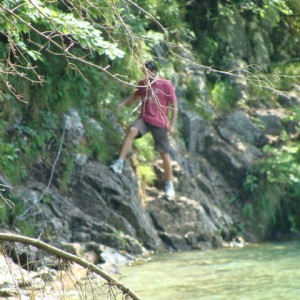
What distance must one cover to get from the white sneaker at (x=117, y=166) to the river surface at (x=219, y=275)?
59.3 inches

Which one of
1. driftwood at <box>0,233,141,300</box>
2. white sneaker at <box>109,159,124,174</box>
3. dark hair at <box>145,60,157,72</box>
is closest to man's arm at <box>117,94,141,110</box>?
dark hair at <box>145,60,157,72</box>

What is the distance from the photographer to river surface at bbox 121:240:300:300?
8.47 meters

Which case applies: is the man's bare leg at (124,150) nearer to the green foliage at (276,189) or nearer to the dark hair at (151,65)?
the dark hair at (151,65)

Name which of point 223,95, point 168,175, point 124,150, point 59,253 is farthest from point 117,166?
point 59,253

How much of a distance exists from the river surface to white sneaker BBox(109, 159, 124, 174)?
1507 mm

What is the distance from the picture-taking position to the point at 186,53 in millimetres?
15766

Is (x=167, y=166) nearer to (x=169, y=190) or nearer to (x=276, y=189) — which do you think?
(x=169, y=190)

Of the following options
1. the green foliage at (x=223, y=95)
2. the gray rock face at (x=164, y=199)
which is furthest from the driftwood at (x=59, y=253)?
the green foliage at (x=223, y=95)

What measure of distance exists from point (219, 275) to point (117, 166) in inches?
132

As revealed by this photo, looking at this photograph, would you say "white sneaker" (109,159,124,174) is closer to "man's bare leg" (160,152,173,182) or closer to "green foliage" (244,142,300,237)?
"man's bare leg" (160,152,173,182)

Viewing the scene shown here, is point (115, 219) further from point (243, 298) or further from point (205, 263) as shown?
point (243, 298)

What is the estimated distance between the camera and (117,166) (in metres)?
12.6

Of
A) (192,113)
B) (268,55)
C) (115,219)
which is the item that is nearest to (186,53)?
(192,113)

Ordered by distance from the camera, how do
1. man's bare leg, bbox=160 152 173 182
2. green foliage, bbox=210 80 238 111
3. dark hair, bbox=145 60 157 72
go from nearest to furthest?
dark hair, bbox=145 60 157 72
man's bare leg, bbox=160 152 173 182
green foliage, bbox=210 80 238 111
